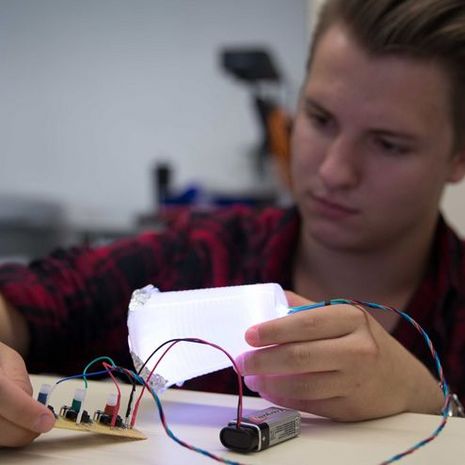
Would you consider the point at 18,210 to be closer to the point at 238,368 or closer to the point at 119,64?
the point at 119,64

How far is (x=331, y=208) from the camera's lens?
96 centimetres

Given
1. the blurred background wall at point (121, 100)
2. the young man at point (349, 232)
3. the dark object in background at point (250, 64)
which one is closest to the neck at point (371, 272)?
the young man at point (349, 232)

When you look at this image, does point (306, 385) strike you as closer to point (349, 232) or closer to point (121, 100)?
point (349, 232)

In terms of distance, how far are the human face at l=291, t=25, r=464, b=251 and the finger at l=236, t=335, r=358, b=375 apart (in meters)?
0.38

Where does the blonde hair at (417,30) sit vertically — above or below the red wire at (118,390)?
above

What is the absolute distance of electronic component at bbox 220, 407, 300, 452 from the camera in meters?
0.50

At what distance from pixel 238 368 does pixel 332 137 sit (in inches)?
18.4

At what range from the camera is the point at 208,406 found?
0.65 metres

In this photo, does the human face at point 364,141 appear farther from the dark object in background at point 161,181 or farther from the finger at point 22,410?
the dark object in background at point 161,181

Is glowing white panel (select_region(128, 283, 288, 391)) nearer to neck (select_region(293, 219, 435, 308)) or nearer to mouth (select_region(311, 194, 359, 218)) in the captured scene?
mouth (select_region(311, 194, 359, 218))

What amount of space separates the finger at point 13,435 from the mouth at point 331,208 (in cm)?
56

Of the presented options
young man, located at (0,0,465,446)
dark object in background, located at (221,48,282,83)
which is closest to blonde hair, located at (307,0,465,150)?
young man, located at (0,0,465,446)

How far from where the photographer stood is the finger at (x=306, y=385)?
0.60 meters

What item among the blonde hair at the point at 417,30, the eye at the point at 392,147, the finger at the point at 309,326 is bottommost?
the finger at the point at 309,326
